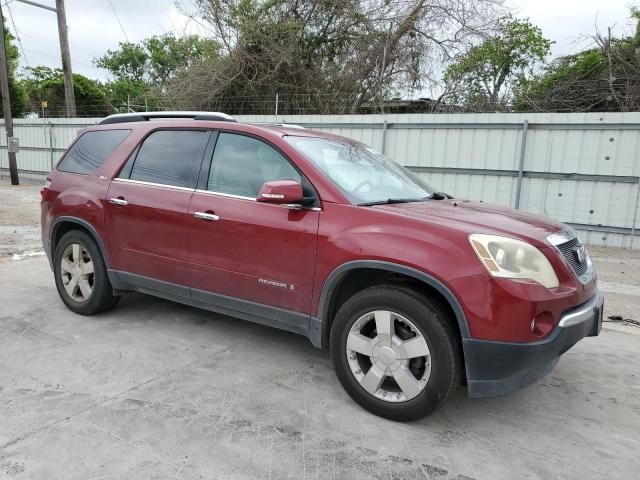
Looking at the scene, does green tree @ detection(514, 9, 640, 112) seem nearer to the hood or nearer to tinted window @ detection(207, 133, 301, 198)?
the hood

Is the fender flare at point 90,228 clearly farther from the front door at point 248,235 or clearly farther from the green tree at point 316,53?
the green tree at point 316,53

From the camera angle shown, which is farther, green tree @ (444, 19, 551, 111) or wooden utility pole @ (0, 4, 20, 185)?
wooden utility pole @ (0, 4, 20, 185)

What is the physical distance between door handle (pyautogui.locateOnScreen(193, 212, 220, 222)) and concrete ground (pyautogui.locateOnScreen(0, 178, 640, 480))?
1060 mm

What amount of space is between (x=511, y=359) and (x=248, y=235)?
6.01 ft

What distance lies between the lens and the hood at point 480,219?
2.80 metres

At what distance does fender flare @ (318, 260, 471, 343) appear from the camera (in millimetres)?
2684

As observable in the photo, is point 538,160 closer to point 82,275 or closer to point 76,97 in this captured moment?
point 82,275

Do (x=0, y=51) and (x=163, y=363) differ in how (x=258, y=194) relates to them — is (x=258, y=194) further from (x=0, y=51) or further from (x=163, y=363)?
(x=0, y=51)

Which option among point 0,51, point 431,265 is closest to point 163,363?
point 431,265

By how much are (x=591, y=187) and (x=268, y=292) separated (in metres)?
7.43

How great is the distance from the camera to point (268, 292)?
340 centimetres

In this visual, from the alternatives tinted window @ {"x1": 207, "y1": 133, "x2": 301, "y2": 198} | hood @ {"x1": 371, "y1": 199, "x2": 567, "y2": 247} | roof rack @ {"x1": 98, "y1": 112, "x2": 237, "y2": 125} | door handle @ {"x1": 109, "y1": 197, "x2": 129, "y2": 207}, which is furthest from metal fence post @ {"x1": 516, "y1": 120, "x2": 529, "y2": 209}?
door handle @ {"x1": 109, "y1": 197, "x2": 129, "y2": 207}

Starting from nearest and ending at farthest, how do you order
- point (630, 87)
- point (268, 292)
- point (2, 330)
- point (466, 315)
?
point (466, 315)
point (268, 292)
point (2, 330)
point (630, 87)

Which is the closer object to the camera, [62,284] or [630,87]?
[62,284]
